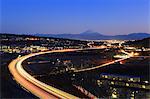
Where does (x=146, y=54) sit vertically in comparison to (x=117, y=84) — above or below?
above

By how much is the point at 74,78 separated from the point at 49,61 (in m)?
6.17

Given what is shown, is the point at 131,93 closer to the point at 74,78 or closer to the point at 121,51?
the point at 74,78

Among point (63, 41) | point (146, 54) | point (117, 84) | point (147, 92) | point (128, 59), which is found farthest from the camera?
point (63, 41)

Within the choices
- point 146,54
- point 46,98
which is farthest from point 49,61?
point 46,98

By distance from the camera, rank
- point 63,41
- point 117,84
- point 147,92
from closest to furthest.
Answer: point 147,92, point 117,84, point 63,41

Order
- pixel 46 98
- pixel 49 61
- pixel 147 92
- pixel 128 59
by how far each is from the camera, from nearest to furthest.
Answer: pixel 46 98 → pixel 147 92 → pixel 128 59 → pixel 49 61

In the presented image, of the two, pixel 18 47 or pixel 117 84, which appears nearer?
pixel 117 84

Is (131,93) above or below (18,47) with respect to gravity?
below

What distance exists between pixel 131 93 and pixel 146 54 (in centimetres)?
725

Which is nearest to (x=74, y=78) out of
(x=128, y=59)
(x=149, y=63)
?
(x=128, y=59)

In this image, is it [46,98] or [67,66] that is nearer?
[46,98]

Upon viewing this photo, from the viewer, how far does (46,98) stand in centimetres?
806

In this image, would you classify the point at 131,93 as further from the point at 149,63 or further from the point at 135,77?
the point at 149,63

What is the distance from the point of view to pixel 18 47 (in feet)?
89.1
